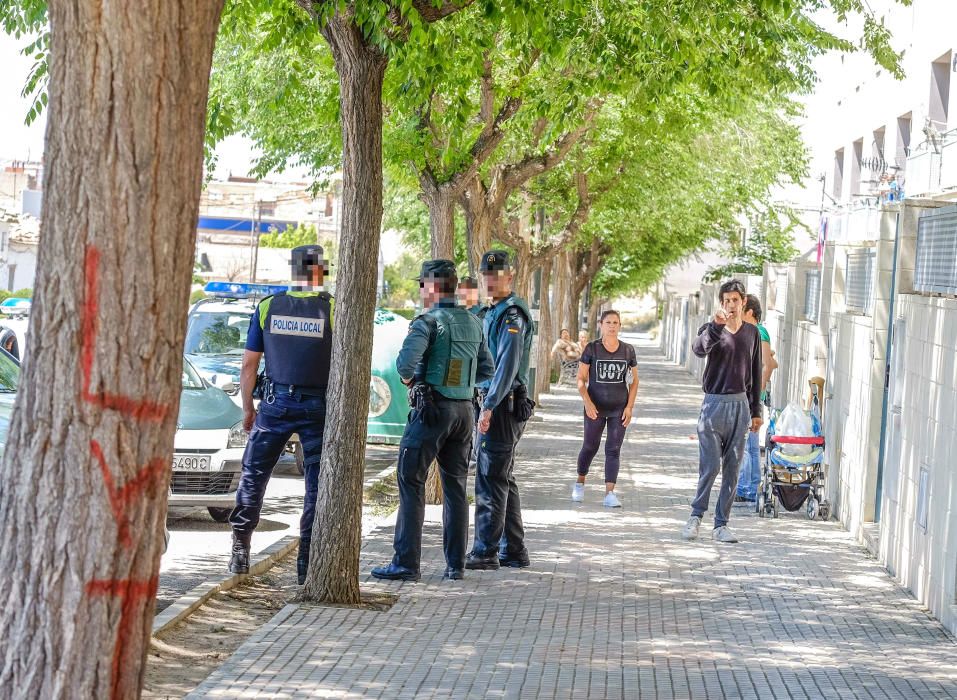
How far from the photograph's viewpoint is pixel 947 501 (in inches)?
338

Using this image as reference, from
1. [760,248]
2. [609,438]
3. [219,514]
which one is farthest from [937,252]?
[760,248]

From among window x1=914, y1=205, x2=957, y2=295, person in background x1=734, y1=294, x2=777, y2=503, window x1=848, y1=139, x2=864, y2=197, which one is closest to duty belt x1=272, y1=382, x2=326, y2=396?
window x1=914, y1=205, x2=957, y2=295

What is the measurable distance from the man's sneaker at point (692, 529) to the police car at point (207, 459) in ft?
11.9

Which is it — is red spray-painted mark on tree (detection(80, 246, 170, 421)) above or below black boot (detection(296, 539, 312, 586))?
above

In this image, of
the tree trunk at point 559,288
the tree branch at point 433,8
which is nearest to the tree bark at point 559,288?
the tree trunk at point 559,288

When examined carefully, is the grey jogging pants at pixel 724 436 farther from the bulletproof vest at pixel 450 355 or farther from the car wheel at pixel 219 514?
the car wheel at pixel 219 514

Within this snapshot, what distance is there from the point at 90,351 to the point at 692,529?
8.56 m

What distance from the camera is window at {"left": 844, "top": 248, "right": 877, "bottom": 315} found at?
12.8m

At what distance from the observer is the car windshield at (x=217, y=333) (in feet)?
53.3

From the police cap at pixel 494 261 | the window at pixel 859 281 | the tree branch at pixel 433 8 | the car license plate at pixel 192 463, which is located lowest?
the car license plate at pixel 192 463

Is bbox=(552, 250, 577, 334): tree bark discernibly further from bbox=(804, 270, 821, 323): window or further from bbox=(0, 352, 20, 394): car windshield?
bbox=(0, 352, 20, 394): car windshield

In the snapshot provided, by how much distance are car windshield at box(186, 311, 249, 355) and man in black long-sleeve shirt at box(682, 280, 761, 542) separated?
21.6 ft

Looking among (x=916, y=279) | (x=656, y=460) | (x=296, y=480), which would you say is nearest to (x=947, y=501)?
(x=916, y=279)

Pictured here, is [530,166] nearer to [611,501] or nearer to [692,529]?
[611,501]
